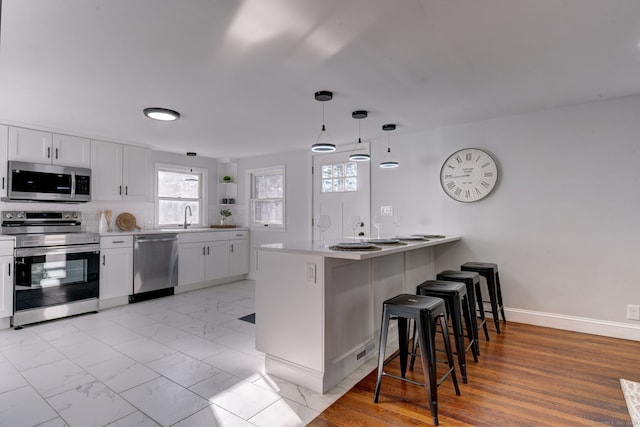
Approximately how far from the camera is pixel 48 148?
4156 mm

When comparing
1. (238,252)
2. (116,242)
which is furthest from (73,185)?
(238,252)

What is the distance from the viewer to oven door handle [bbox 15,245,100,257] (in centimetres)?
370

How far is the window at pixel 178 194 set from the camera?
18.5 feet

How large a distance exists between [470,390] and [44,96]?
165 inches

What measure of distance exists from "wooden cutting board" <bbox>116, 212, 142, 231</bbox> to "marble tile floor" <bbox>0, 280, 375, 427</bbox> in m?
1.44

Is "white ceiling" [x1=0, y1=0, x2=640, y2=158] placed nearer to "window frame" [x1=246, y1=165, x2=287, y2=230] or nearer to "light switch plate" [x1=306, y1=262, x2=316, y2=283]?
"light switch plate" [x1=306, y1=262, x2=316, y2=283]

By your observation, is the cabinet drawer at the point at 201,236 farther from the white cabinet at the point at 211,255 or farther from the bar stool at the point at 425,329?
the bar stool at the point at 425,329

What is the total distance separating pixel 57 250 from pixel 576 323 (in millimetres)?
5611

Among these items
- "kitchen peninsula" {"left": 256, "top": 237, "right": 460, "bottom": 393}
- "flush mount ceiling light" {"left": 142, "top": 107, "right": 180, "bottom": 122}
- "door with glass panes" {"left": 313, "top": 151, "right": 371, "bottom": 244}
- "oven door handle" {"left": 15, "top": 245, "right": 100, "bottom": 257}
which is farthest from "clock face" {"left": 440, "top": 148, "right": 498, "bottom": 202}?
"oven door handle" {"left": 15, "top": 245, "right": 100, "bottom": 257}

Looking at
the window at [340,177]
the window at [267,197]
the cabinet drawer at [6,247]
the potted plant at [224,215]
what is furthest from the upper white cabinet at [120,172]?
the window at [340,177]

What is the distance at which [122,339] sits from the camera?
330 centimetres

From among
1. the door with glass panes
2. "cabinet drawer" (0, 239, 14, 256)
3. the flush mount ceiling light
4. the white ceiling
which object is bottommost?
"cabinet drawer" (0, 239, 14, 256)

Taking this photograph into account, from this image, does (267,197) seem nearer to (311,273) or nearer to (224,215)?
(224,215)

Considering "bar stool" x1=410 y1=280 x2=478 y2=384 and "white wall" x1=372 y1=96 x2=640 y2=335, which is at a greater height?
"white wall" x1=372 y1=96 x2=640 y2=335
